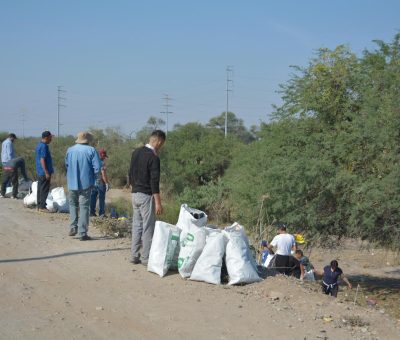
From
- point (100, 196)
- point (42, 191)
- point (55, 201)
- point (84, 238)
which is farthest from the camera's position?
point (100, 196)

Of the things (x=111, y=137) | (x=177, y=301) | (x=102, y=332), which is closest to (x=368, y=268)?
(x=177, y=301)

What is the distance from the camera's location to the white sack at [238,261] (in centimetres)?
755

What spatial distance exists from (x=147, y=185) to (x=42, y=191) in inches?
225

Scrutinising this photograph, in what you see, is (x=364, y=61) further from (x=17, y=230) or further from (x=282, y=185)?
(x=17, y=230)

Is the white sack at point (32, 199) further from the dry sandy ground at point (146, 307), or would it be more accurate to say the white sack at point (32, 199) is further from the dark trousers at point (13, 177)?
the dry sandy ground at point (146, 307)

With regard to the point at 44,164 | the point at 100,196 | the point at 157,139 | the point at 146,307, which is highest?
the point at 157,139

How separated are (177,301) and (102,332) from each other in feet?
4.30

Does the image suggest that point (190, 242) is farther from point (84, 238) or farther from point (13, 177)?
point (13, 177)

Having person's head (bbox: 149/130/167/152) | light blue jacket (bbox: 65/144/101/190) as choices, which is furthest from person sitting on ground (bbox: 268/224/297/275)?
person's head (bbox: 149/130/167/152)

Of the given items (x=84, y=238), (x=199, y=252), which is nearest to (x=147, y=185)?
(x=199, y=252)

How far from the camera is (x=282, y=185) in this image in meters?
13.2

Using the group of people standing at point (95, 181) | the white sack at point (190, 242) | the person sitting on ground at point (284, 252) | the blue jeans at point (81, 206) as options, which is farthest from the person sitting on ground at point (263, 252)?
the white sack at point (190, 242)

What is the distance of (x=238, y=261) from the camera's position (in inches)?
298

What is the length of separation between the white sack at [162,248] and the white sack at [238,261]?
75 cm
